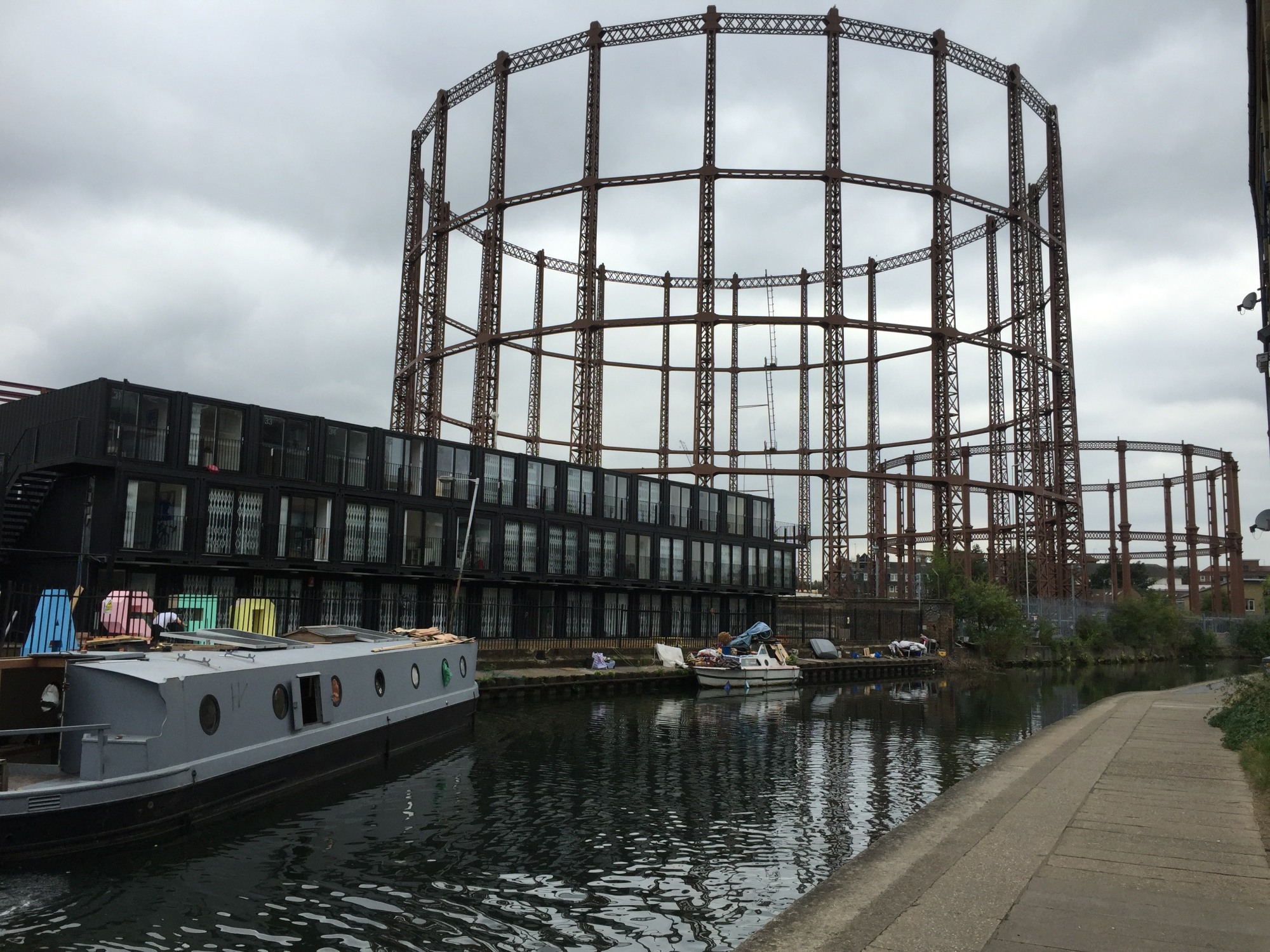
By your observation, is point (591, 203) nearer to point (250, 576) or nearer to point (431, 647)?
point (250, 576)

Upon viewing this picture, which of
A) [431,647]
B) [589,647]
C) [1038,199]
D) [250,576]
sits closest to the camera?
[431,647]

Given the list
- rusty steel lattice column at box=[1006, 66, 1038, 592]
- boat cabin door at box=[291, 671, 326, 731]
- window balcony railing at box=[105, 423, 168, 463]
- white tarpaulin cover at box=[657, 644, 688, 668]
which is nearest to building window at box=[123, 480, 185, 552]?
window balcony railing at box=[105, 423, 168, 463]

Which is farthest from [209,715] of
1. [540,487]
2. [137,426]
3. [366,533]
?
[540,487]

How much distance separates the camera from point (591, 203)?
181 ft

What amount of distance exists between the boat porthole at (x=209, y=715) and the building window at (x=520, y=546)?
26.4 meters

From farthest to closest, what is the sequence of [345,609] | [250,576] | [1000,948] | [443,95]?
[443,95] → [345,609] → [250,576] → [1000,948]

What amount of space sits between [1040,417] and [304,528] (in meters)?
48.0

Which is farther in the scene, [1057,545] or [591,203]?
[1057,545]

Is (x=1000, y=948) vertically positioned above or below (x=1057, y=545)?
below

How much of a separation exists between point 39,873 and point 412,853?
14.3 feet

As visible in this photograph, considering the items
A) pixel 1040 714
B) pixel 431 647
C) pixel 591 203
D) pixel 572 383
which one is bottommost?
pixel 1040 714

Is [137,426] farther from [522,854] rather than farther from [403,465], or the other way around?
[522,854]

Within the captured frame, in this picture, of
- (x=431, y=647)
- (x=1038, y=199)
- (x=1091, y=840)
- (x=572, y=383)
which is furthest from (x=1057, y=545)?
(x=1091, y=840)

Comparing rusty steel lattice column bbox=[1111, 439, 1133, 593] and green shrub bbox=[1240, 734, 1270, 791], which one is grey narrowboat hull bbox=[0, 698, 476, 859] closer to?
green shrub bbox=[1240, 734, 1270, 791]
